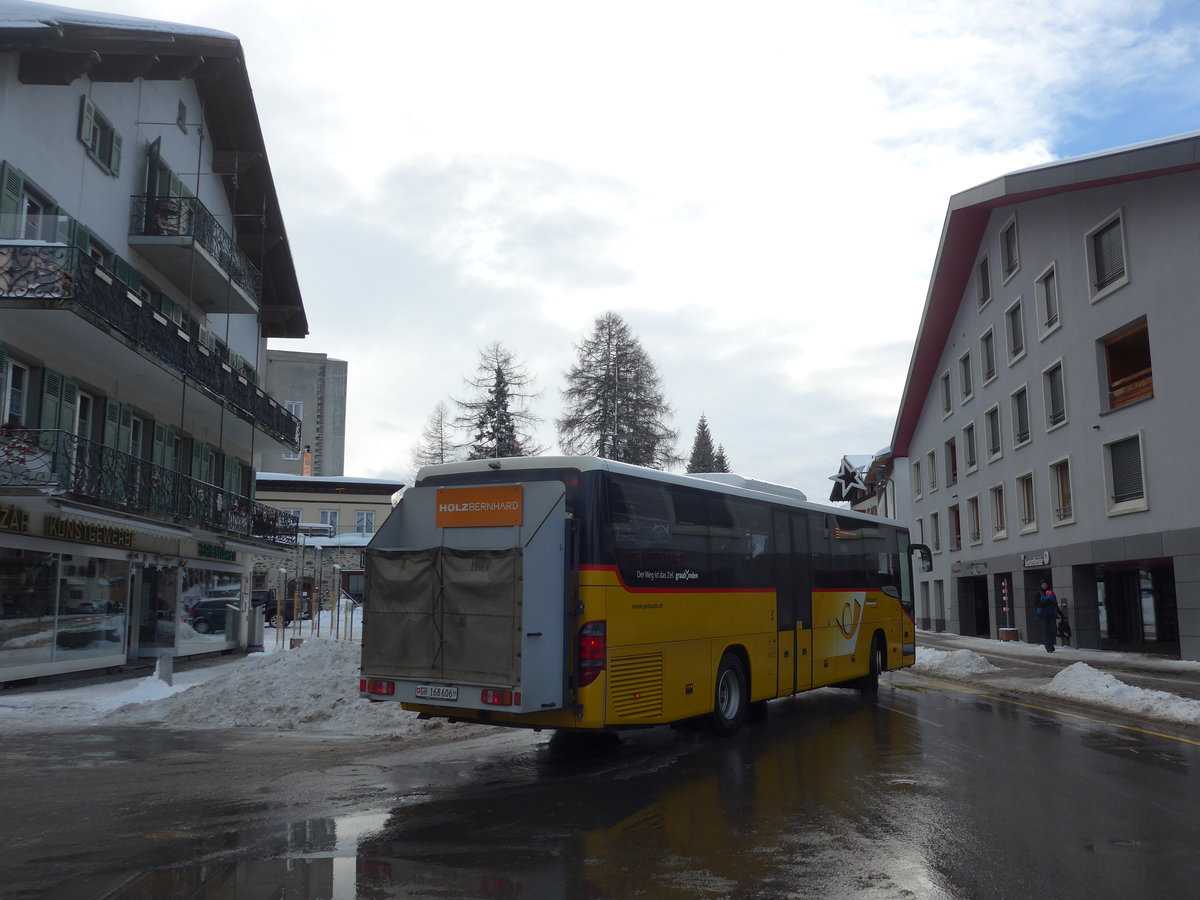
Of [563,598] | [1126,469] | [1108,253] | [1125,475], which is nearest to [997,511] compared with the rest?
[1125,475]

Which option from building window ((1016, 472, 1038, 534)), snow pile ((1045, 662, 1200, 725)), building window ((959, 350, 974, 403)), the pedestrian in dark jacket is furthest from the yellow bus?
building window ((959, 350, 974, 403))

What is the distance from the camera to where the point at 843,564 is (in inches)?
626

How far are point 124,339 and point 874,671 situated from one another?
15164mm

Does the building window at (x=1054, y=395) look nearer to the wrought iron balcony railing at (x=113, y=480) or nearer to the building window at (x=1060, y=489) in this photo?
the building window at (x=1060, y=489)

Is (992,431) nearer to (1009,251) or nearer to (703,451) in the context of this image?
(1009,251)

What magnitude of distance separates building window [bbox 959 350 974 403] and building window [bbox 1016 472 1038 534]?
24.0 feet

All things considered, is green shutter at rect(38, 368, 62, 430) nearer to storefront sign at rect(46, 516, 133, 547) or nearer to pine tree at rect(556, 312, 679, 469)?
storefront sign at rect(46, 516, 133, 547)

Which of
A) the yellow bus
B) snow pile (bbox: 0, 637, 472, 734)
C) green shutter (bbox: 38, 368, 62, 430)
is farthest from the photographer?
green shutter (bbox: 38, 368, 62, 430)

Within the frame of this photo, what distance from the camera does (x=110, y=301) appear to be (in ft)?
61.1

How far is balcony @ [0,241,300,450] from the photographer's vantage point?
1673 centimetres

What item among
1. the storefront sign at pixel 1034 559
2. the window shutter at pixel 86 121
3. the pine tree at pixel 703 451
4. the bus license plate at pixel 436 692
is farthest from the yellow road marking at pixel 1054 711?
the pine tree at pixel 703 451

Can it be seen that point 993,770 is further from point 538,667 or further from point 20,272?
point 20,272

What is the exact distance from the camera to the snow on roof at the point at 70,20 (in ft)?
55.5

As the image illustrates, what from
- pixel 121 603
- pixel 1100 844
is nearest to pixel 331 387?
pixel 121 603
